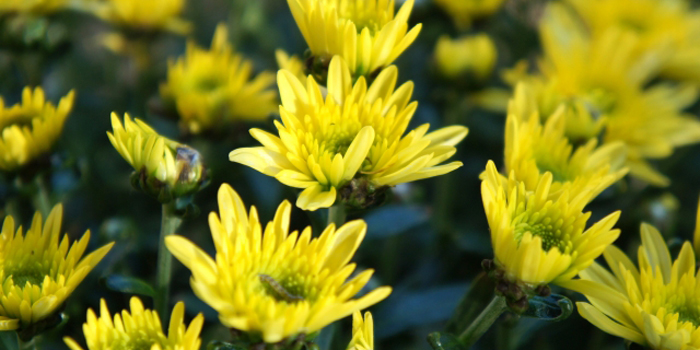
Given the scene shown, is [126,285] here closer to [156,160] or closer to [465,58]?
[156,160]

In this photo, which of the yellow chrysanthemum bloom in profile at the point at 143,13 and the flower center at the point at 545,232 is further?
the yellow chrysanthemum bloom in profile at the point at 143,13

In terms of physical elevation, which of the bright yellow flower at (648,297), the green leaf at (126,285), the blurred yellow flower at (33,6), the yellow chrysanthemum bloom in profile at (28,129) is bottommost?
the bright yellow flower at (648,297)

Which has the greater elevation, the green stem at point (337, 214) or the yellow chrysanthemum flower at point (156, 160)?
the yellow chrysanthemum flower at point (156, 160)

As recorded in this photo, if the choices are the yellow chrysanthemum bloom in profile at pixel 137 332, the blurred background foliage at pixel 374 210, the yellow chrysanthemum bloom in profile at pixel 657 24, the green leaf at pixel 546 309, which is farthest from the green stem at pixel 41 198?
→ the yellow chrysanthemum bloom in profile at pixel 657 24

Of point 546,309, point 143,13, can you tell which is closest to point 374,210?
point 546,309

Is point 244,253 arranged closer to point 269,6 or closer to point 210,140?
point 210,140

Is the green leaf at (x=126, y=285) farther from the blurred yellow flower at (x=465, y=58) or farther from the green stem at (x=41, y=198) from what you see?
the blurred yellow flower at (x=465, y=58)
